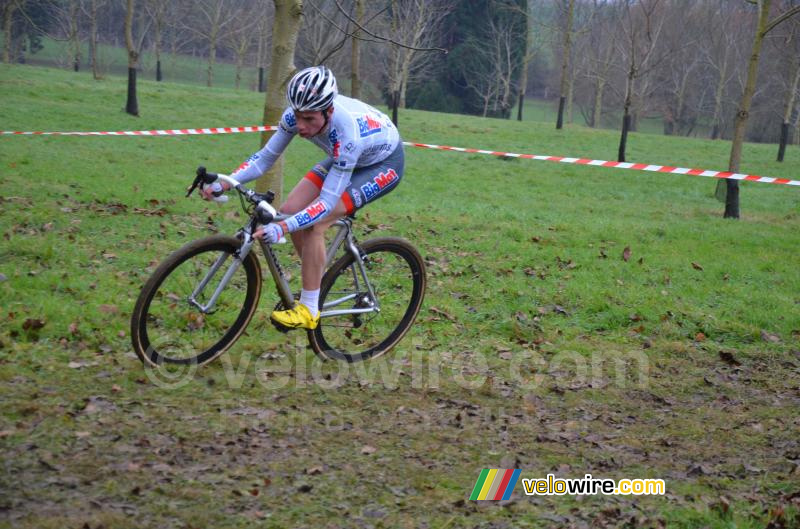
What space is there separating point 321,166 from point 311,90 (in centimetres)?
91

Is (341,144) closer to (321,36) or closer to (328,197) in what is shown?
(328,197)

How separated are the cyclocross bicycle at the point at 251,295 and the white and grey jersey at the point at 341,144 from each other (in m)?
0.30

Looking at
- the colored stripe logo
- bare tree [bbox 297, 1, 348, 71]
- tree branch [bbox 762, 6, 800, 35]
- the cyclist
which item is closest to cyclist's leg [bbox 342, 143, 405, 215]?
the cyclist

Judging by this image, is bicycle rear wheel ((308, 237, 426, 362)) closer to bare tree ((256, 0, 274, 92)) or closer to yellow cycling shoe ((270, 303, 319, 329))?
yellow cycling shoe ((270, 303, 319, 329))

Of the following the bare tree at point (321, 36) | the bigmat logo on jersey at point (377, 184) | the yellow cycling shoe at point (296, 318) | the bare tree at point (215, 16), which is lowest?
the yellow cycling shoe at point (296, 318)

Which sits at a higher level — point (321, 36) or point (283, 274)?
point (321, 36)

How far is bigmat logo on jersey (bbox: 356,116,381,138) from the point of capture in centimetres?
571

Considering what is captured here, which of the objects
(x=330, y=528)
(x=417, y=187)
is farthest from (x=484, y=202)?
(x=330, y=528)

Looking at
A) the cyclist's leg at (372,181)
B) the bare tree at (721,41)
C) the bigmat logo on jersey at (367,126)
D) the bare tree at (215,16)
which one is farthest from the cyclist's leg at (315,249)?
the bare tree at (721,41)

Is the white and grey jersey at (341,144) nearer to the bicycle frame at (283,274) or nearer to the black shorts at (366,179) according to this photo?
the black shorts at (366,179)

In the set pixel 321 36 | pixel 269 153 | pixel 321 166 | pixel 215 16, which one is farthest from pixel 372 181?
pixel 215 16

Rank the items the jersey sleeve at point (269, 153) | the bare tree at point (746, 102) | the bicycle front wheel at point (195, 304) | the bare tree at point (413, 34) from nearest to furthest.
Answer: the bicycle front wheel at point (195, 304), the jersey sleeve at point (269, 153), the bare tree at point (746, 102), the bare tree at point (413, 34)

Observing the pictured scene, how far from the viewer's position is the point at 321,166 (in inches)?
242

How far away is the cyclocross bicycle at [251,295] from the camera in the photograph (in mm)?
5445
